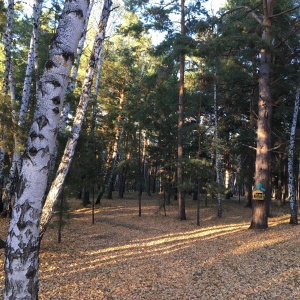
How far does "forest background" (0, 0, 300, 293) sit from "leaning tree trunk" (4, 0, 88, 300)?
227cm

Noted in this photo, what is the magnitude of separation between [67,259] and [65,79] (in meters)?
6.22

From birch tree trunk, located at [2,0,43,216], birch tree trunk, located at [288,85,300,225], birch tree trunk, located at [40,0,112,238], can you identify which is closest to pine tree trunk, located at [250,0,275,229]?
birch tree trunk, located at [288,85,300,225]

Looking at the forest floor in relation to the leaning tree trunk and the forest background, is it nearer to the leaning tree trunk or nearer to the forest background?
the forest background

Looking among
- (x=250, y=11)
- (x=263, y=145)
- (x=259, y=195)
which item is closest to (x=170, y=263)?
(x=259, y=195)

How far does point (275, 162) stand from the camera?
67.2 ft

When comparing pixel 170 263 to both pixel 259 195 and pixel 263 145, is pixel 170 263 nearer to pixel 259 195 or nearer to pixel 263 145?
pixel 259 195

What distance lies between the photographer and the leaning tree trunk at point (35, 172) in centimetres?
279

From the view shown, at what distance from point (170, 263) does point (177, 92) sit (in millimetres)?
10802

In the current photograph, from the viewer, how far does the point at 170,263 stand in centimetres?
754

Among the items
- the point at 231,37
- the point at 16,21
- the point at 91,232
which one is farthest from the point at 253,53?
the point at 16,21

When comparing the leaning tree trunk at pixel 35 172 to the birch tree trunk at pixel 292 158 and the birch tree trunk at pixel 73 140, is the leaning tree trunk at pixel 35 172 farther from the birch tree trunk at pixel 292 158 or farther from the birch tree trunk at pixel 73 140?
the birch tree trunk at pixel 292 158

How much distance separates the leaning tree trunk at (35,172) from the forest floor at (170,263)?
2.86 m

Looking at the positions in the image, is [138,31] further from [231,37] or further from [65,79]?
[65,79]

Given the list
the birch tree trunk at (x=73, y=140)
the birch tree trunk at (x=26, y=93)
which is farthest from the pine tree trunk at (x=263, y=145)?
the birch tree trunk at (x=26, y=93)
